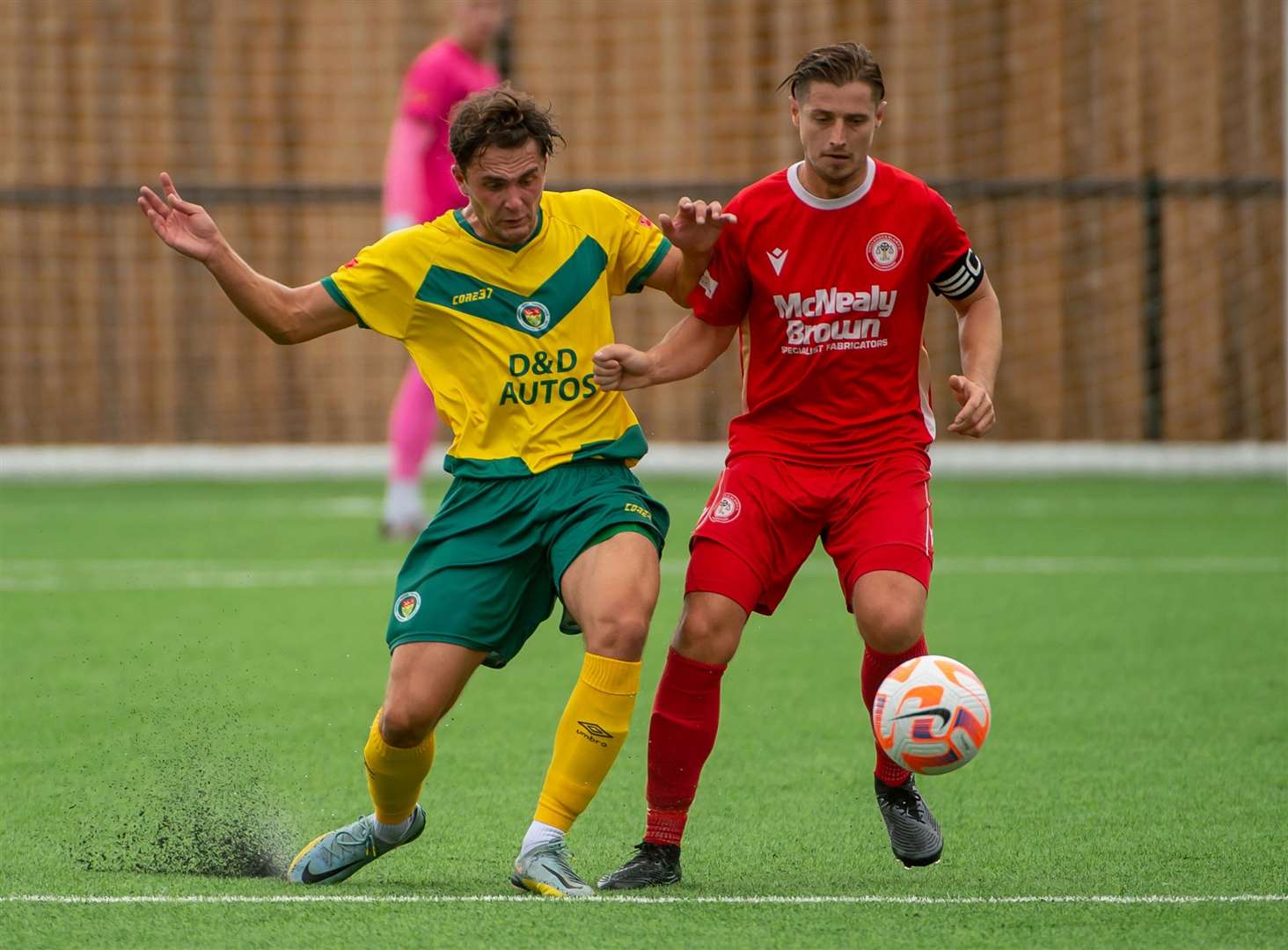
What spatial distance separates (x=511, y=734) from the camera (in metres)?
5.21

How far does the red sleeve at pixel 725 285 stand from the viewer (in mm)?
3979

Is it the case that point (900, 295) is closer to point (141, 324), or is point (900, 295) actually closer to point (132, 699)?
point (132, 699)

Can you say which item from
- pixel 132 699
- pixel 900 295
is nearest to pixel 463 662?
pixel 900 295

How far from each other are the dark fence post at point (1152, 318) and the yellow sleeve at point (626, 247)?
8.93 meters

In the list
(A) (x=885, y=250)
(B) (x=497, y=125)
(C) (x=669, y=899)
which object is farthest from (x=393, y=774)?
(A) (x=885, y=250)

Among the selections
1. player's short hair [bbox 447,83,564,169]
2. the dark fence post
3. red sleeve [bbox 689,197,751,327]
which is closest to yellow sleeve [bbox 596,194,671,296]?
red sleeve [bbox 689,197,751,327]

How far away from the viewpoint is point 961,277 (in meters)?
4.02

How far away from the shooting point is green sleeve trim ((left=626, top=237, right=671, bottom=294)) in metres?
4.09

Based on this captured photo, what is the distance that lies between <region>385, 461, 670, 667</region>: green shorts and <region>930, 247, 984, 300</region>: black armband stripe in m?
0.78

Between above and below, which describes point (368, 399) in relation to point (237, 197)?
below

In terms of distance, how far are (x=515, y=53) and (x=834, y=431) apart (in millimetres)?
9490

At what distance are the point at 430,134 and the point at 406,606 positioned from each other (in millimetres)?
5354

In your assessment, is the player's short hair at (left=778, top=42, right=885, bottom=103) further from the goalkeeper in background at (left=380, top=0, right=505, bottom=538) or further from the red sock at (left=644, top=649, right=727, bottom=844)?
the goalkeeper in background at (left=380, top=0, right=505, bottom=538)

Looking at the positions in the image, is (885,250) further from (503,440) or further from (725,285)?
(503,440)
